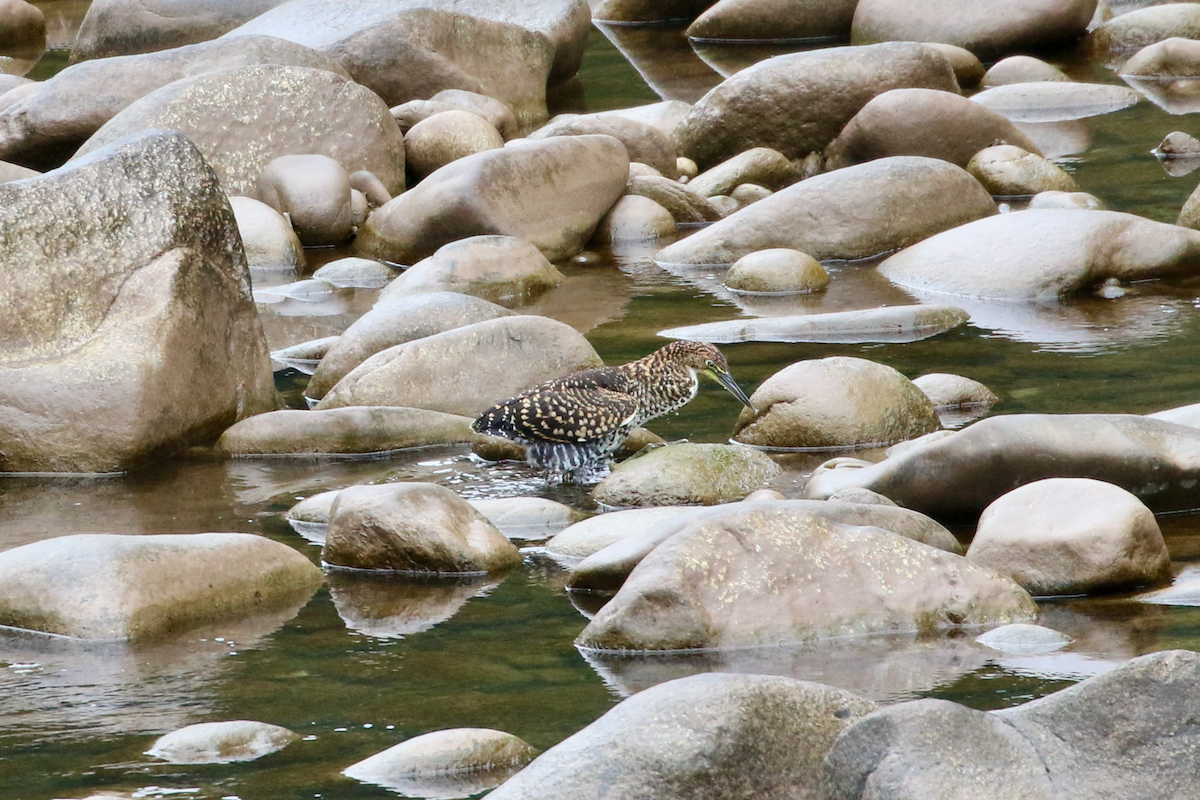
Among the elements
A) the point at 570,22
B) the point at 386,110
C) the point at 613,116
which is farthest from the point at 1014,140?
the point at 570,22

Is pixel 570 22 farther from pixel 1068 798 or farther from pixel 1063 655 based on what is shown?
pixel 1068 798

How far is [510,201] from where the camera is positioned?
11.0m

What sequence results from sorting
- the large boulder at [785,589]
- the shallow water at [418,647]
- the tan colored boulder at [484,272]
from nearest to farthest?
the shallow water at [418,647] < the large boulder at [785,589] < the tan colored boulder at [484,272]

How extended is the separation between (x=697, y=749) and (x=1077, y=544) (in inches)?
84.5

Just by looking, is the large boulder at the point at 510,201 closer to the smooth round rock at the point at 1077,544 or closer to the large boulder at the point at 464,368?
the large boulder at the point at 464,368

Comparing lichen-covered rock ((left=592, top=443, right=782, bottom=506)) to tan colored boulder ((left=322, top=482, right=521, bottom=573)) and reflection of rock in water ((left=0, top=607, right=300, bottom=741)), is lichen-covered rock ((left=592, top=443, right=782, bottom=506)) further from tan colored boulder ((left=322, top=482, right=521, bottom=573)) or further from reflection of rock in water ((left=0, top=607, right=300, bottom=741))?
reflection of rock in water ((left=0, top=607, right=300, bottom=741))

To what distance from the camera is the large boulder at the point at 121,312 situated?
23.3ft

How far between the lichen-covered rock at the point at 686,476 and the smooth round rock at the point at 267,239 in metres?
5.33

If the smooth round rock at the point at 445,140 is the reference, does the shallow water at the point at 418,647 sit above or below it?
below

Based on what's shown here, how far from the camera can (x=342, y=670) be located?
4.71 meters

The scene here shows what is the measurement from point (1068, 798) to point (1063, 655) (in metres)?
1.53

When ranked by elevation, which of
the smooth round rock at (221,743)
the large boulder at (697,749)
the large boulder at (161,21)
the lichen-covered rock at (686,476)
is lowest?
the lichen-covered rock at (686,476)

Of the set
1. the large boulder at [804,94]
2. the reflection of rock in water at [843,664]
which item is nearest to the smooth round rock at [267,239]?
the large boulder at [804,94]

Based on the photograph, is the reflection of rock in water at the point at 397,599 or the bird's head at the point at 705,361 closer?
the reflection of rock in water at the point at 397,599
